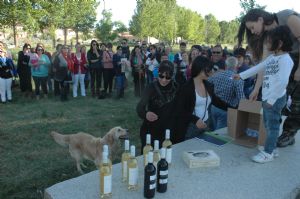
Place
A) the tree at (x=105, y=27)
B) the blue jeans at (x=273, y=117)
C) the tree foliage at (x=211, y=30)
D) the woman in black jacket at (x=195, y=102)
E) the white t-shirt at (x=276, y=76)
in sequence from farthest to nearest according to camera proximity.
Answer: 1. the tree foliage at (x=211, y=30)
2. the tree at (x=105, y=27)
3. the woman in black jacket at (x=195, y=102)
4. the blue jeans at (x=273, y=117)
5. the white t-shirt at (x=276, y=76)

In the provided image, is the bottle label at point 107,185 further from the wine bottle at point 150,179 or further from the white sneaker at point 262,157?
the white sneaker at point 262,157

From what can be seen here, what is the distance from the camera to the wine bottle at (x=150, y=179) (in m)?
2.14

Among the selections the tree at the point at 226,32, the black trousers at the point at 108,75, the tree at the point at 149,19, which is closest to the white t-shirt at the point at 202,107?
the black trousers at the point at 108,75

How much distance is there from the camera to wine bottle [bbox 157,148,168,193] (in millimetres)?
2254

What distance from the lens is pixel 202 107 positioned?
3.70 metres

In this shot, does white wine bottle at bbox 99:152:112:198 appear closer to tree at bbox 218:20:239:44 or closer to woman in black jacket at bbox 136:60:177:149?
woman in black jacket at bbox 136:60:177:149

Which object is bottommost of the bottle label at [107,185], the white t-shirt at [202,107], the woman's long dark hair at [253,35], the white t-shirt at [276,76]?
the bottle label at [107,185]

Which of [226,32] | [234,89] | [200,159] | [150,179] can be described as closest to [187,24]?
[226,32]

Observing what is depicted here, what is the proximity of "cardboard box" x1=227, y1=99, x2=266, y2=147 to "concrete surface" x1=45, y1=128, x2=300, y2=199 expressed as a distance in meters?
0.27

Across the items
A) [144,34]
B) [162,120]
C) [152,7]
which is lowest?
[162,120]

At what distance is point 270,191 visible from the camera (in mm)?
2457

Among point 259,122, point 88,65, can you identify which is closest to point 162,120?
point 259,122

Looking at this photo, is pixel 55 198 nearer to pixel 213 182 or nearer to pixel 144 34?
pixel 213 182

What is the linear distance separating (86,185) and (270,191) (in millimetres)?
1460
